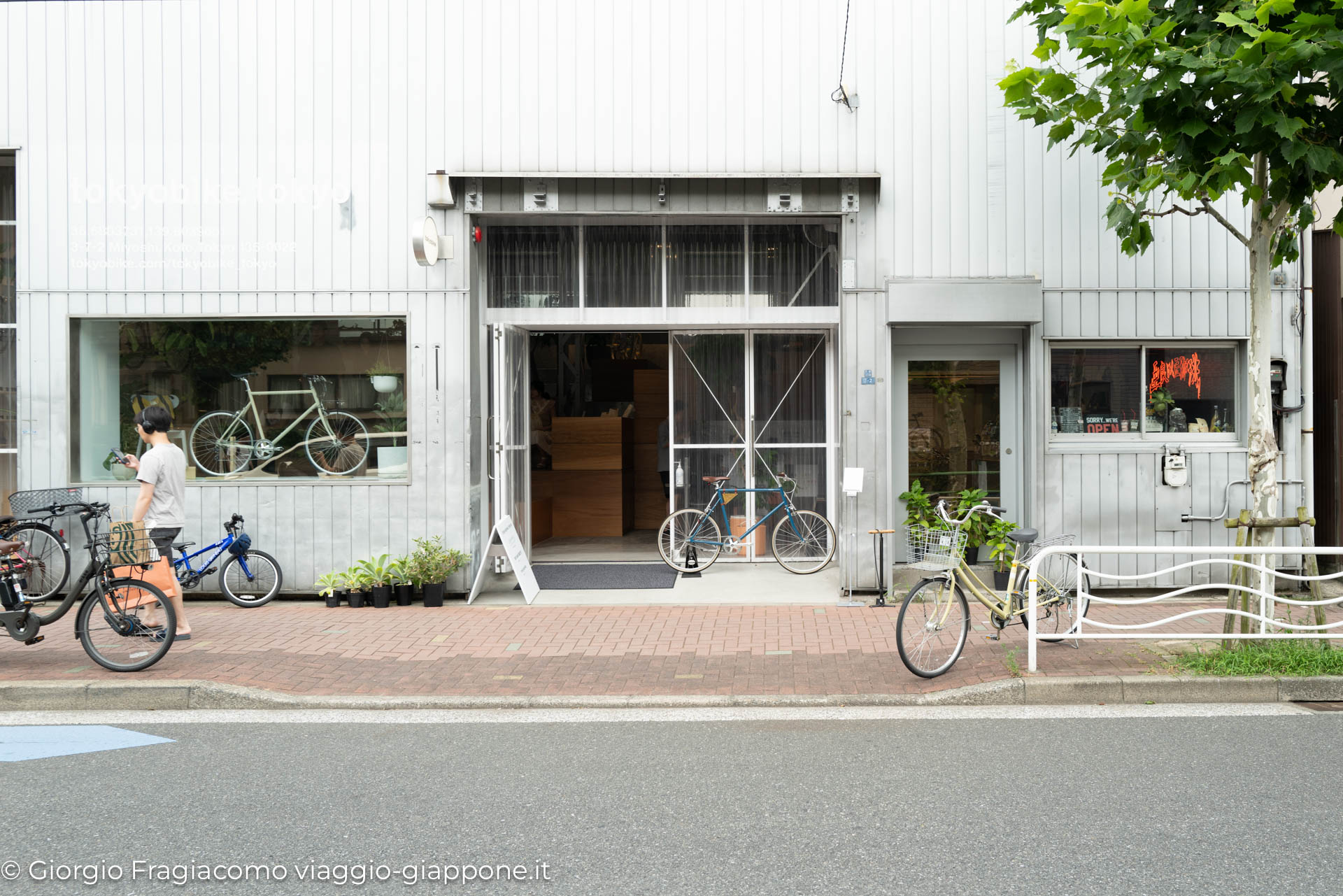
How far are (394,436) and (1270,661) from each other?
7.78 meters

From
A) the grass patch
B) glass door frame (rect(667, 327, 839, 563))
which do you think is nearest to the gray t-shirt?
glass door frame (rect(667, 327, 839, 563))

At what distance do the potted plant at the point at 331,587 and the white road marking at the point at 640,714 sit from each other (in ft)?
10.3

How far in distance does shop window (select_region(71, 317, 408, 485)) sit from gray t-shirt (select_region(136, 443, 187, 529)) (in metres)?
2.03

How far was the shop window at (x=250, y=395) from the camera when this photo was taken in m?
9.98

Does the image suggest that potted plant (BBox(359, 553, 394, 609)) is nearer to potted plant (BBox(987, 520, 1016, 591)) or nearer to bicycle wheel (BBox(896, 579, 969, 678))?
bicycle wheel (BBox(896, 579, 969, 678))

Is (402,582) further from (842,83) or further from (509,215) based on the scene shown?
(842,83)

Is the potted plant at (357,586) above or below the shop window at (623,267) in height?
below

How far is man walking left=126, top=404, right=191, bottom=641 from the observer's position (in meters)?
7.72

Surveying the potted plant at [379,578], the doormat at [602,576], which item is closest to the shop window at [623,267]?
the doormat at [602,576]

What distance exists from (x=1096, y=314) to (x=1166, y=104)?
11.8 feet

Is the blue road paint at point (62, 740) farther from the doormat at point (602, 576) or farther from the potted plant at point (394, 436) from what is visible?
the doormat at point (602, 576)

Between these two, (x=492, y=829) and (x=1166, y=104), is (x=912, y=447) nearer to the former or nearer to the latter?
(x=1166, y=104)

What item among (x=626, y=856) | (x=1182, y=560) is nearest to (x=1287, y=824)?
(x=626, y=856)

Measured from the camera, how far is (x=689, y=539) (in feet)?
35.6
